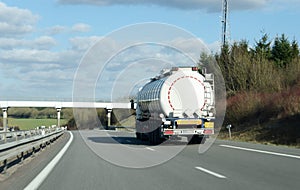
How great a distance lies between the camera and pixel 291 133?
97.8ft

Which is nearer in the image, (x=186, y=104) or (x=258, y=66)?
(x=186, y=104)

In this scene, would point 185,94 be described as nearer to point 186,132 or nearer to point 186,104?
point 186,104

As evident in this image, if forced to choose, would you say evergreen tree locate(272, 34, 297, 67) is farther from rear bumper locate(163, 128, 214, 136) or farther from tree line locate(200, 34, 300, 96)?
rear bumper locate(163, 128, 214, 136)

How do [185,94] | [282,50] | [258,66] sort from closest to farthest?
1. [185,94]
2. [258,66]
3. [282,50]

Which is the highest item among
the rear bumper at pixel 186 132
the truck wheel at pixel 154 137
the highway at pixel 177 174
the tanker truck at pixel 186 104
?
the tanker truck at pixel 186 104

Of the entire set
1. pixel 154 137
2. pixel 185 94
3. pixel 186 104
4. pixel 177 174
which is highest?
pixel 185 94

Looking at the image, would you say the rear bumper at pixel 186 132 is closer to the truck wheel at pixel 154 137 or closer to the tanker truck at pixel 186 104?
the tanker truck at pixel 186 104

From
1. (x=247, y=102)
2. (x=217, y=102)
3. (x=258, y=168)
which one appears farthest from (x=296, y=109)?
(x=258, y=168)

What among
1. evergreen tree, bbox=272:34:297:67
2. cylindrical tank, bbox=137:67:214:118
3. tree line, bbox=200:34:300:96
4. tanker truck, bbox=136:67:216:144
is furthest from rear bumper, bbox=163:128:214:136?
evergreen tree, bbox=272:34:297:67

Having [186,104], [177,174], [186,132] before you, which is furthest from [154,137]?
[177,174]

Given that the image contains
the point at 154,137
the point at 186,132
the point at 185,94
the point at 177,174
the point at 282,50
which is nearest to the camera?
the point at 177,174

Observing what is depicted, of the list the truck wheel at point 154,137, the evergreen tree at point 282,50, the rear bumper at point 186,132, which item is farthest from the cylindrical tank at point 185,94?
the evergreen tree at point 282,50

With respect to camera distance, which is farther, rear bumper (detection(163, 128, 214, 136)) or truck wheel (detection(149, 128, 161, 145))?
truck wheel (detection(149, 128, 161, 145))

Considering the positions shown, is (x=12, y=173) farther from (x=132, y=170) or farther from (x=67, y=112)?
(x=67, y=112)
